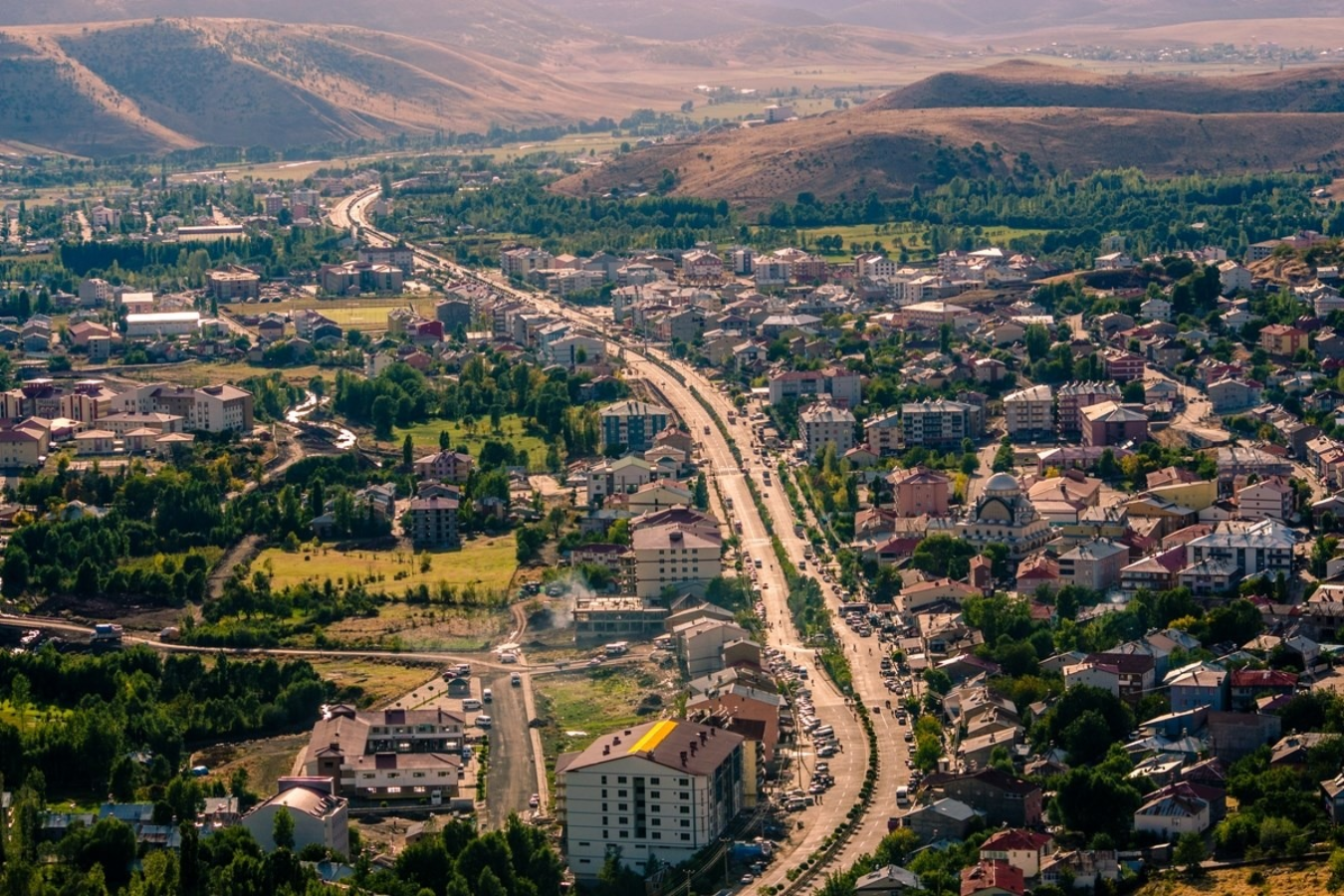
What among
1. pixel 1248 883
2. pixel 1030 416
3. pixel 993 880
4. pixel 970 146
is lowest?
pixel 1030 416

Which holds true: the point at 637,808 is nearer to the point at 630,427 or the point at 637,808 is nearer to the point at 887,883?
the point at 887,883

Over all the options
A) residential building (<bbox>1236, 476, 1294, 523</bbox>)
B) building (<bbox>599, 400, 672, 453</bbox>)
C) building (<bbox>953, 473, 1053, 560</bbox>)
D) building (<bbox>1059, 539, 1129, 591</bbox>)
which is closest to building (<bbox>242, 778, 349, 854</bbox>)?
building (<bbox>1059, 539, 1129, 591</bbox>)

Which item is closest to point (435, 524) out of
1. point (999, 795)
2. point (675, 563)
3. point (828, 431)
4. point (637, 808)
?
point (675, 563)

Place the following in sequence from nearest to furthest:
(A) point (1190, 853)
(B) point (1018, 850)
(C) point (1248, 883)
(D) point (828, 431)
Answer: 1. (C) point (1248, 883)
2. (A) point (1190, 853)
3. (B) point (1018, 850)
4. (D) point (828, 431)

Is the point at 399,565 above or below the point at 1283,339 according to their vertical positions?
below

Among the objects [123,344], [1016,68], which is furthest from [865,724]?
[1016,68]

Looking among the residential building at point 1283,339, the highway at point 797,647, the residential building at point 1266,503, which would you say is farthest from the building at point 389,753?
the residential building at point 1283,339

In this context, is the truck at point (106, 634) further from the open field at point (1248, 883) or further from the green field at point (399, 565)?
the open field at point (1248, 883)

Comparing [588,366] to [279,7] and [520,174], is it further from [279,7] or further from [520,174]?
[279,7]
